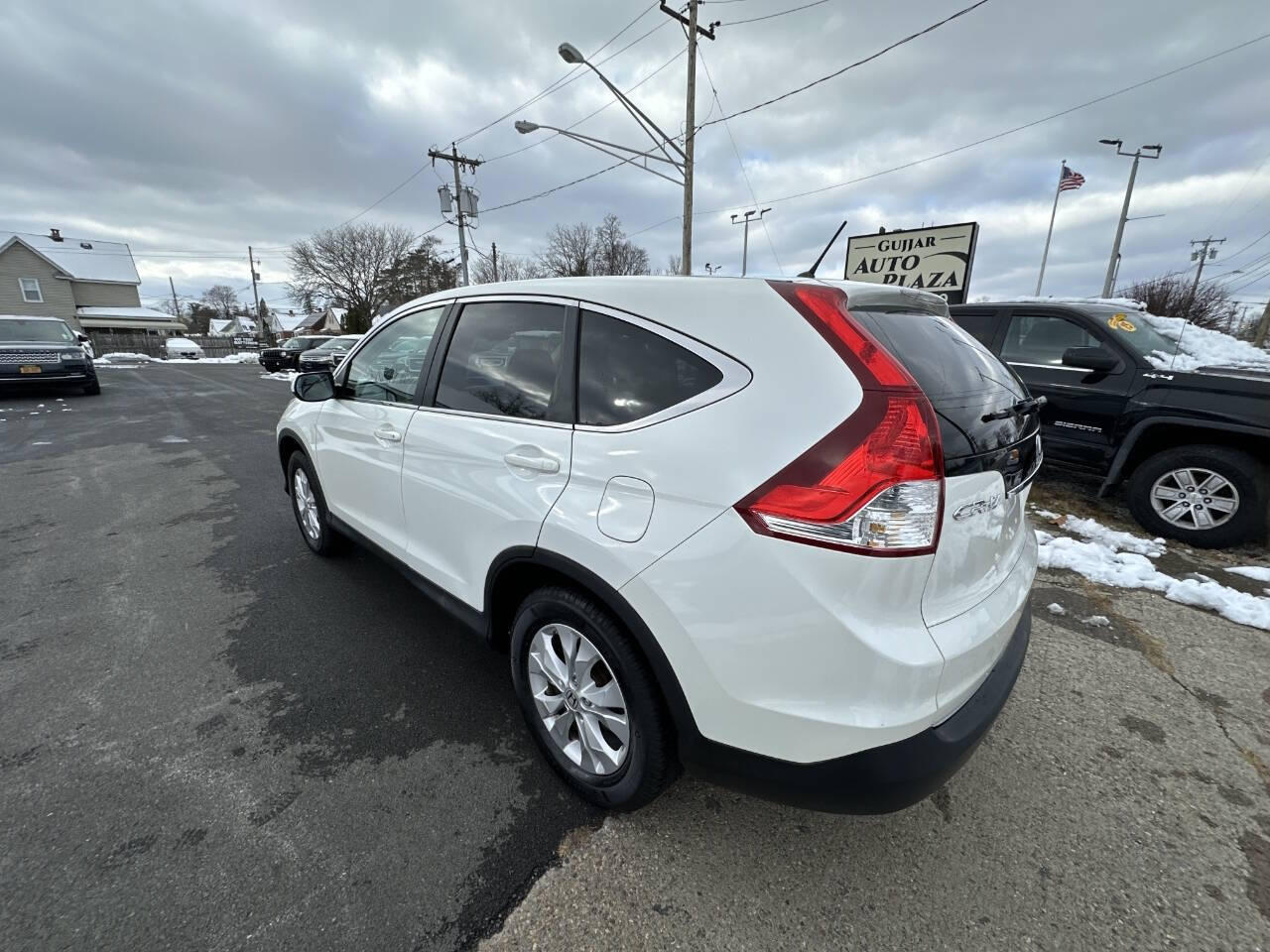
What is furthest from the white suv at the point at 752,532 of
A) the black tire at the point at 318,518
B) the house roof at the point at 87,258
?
the house roof at the point at 87,258

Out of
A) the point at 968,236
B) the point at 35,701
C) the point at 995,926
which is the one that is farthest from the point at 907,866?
the point at 968,236

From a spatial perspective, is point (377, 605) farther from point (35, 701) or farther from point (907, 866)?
point (907, 866)

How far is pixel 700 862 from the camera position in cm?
176

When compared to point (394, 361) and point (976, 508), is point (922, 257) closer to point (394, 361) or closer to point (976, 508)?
point (394, 361)

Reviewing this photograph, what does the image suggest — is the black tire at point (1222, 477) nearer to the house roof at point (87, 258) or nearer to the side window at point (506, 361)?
the side window at point (506, 361)

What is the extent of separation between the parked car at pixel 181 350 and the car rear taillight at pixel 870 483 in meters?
46.3

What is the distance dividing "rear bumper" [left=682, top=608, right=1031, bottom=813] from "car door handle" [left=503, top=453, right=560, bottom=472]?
0.94 metres

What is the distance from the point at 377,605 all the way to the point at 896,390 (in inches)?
123

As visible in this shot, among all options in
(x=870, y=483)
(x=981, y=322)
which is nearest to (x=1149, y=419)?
(x=981, y=322)

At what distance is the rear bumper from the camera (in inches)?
53.6

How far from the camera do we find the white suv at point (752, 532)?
1.32 m

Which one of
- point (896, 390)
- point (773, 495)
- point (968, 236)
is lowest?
point (773, 495)

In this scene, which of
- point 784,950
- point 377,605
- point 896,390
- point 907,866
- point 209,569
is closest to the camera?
point 896,390

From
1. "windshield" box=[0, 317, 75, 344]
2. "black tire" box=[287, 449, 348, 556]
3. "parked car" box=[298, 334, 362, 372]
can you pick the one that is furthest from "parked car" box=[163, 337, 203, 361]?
"black tire" box=[287, 449, 348, 556]
